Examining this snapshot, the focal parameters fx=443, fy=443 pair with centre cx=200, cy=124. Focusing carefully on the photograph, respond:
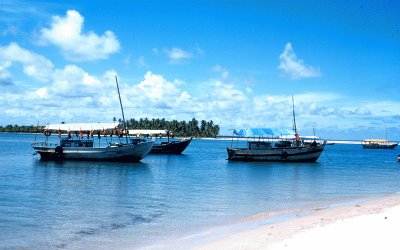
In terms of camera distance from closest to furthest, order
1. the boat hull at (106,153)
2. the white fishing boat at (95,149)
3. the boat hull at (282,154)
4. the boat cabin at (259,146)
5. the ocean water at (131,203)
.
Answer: the ocean water at (131,203) < the boat hull at (106,153) < the white fishing boat at (95,149) < the boat hull at (282,154) < the boat cabin at (259,146)

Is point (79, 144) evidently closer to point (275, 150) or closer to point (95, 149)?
point (95, 149)

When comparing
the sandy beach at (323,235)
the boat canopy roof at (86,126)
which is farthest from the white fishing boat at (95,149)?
the sandy beach at (323,235)

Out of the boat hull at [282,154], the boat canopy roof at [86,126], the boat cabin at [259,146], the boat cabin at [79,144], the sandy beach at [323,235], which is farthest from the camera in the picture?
the boat cabin at [259,146]

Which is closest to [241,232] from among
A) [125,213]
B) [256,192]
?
[125,213]

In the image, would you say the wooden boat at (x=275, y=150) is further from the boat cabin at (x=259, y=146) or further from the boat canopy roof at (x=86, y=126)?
the boat canopy roof at (x=86, y=126)

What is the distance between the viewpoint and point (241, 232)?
53.1 ft

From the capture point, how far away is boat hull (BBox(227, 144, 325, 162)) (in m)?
61.2

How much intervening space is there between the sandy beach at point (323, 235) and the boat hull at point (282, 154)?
43764mm

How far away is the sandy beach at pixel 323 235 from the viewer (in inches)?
476

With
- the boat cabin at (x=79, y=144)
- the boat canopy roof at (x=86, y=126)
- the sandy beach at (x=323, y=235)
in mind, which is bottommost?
the sandy beach at (x=323, y=235)

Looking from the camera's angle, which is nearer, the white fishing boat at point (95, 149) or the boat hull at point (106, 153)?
the boat hull at point (106, 153)

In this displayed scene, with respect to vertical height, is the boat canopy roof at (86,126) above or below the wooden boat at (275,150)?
above

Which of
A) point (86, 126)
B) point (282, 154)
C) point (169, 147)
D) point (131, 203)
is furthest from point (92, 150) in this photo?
point (131, 203)

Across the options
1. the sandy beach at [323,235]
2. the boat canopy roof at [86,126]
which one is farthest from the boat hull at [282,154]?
the sandy beach at [323,235]
